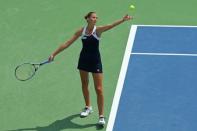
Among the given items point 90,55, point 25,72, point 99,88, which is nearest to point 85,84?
point 99,88

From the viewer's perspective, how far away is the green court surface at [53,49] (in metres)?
10.4

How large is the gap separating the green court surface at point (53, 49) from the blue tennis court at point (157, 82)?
0.28 m

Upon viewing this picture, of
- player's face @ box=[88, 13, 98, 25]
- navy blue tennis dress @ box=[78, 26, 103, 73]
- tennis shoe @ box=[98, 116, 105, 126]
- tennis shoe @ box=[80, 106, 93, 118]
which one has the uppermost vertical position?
player's face @ box=[88, 13, 98, 25]

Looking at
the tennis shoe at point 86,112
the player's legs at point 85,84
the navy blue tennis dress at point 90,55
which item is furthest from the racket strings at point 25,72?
the tennis shoe at point 86,112

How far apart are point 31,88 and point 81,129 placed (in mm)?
1921

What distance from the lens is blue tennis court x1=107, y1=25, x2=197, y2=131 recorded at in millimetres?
9977

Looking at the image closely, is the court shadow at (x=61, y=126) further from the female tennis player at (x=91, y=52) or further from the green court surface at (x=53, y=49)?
the female tennis player at (x=91, y=52)

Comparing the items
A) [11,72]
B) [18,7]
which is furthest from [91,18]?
[18,7]

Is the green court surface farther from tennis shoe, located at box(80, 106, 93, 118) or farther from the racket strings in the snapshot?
the racket strings

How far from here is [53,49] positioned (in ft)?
42.1

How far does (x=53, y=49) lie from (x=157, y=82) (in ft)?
9.68

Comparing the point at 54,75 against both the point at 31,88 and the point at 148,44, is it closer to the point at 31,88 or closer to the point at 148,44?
the point at 31,88

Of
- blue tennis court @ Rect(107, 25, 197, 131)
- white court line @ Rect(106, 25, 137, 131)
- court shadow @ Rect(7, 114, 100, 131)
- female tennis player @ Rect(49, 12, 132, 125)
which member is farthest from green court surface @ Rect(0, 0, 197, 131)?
female tennis player @ Rect(49, 12, 132, 125)

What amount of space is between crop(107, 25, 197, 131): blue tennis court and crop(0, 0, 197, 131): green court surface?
0.91 ft
